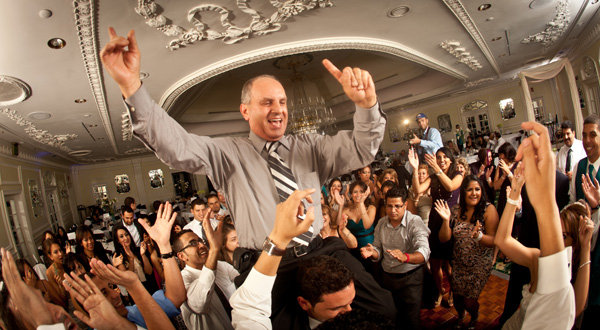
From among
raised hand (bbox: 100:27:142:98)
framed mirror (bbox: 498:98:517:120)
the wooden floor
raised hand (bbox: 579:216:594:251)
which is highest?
framed mirror (bbox: 498:98:517:120)

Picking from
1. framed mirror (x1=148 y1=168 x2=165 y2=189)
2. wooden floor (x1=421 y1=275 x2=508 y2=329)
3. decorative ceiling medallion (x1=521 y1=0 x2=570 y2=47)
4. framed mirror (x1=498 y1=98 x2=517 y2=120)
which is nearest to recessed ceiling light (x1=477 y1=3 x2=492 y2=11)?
decorative ceiling medallion (x1=521 y1=0 x2=570 y2=47)

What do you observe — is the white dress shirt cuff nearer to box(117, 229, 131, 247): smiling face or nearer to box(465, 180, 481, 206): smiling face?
box(465, 180, 481, 206): smiling face

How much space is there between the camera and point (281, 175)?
1067 mm

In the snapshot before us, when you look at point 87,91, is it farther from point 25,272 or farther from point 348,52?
point 348,52

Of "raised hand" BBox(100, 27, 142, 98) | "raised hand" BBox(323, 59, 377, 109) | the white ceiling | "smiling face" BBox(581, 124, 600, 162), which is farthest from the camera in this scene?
the white ceiling

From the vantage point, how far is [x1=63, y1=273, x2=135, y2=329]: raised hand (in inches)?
41.6

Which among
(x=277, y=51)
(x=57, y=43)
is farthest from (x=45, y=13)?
(x=277, y=51)

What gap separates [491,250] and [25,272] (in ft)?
12.0

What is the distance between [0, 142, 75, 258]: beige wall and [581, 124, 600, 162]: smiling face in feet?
28.3

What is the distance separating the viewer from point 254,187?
105cm

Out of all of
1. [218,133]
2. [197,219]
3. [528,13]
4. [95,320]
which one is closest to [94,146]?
[218,133]

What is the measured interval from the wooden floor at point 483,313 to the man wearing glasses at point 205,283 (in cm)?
177

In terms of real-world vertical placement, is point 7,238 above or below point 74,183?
below

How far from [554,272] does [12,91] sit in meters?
5.65
